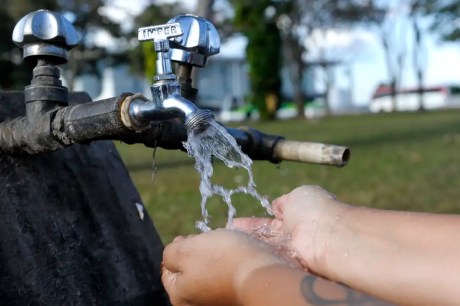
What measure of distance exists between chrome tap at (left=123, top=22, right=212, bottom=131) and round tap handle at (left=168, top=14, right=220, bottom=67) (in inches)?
2.3

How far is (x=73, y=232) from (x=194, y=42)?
0.39 metres

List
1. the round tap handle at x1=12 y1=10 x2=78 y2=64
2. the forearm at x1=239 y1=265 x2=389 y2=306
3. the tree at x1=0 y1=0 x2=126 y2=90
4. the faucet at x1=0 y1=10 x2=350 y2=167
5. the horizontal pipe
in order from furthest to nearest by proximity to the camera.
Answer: the tree at x1=0 y1=0 x2=126 y2=90 < the horizontal pipe < the round tap handle at x1=12 y1=10 x2=78 y2=64 < the faucet at x1=0 y1=10 x2=350 y2=167 < the forearm at x1=239 y1=265 x2=389 y2=306

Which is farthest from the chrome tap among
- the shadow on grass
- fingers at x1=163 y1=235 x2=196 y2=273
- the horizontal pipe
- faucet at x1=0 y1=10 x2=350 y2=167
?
the shadow on grass

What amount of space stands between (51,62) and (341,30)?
31.2 m

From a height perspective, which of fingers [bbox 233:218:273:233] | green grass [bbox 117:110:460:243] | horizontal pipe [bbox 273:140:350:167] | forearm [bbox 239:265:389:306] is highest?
horizontal pipe [bbox 273:140:350:167]

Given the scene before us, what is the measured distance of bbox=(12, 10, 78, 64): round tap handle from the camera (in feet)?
3.74

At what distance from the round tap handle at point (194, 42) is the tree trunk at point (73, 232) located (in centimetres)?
30

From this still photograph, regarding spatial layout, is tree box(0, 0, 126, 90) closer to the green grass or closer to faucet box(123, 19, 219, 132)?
the green grass

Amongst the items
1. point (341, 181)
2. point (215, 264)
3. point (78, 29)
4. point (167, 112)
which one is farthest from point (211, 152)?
point (78, 29)

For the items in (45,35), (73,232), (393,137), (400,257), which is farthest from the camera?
(393,137)

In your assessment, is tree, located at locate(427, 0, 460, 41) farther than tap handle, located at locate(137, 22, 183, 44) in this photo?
Yes

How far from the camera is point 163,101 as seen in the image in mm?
1009

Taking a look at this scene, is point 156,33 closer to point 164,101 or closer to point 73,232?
point 164,101

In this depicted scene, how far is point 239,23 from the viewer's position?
24.2 meters
